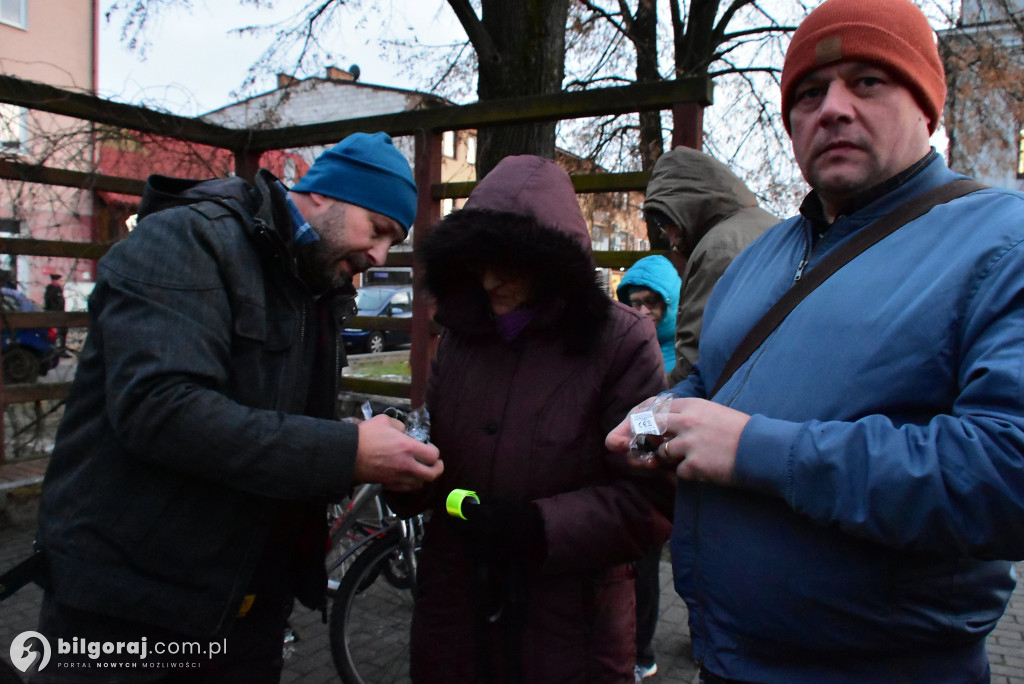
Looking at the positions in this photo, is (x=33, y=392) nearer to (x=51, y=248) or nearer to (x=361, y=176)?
(x=51, y=248)

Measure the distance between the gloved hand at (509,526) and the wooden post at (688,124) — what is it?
2513 mm

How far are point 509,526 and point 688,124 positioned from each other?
2670 millimetres

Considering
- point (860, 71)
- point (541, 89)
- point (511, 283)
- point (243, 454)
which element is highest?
point (541, 89)

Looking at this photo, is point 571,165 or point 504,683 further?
point 571,165

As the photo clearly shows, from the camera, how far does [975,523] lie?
39.9 inches

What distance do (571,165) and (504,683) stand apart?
8781 millimetres

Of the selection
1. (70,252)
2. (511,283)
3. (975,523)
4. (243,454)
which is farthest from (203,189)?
(70,252)

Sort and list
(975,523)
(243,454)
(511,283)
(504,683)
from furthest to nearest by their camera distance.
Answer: (511,283), (504,683), (243,454), (975,523)

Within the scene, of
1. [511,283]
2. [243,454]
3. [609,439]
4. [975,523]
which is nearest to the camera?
[975,523]

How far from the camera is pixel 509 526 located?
5.84 feet

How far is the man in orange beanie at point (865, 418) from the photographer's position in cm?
104

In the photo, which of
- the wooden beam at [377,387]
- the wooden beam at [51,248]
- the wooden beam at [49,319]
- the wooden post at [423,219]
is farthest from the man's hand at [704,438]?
the wooden beam at [49,319]

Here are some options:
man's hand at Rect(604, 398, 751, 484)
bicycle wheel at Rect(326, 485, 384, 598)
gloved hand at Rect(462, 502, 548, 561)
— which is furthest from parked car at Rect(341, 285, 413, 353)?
man's hand at Rect(604, 398, 751, 484)

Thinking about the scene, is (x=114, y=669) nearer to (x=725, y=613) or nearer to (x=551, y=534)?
(x=551, y=534)
